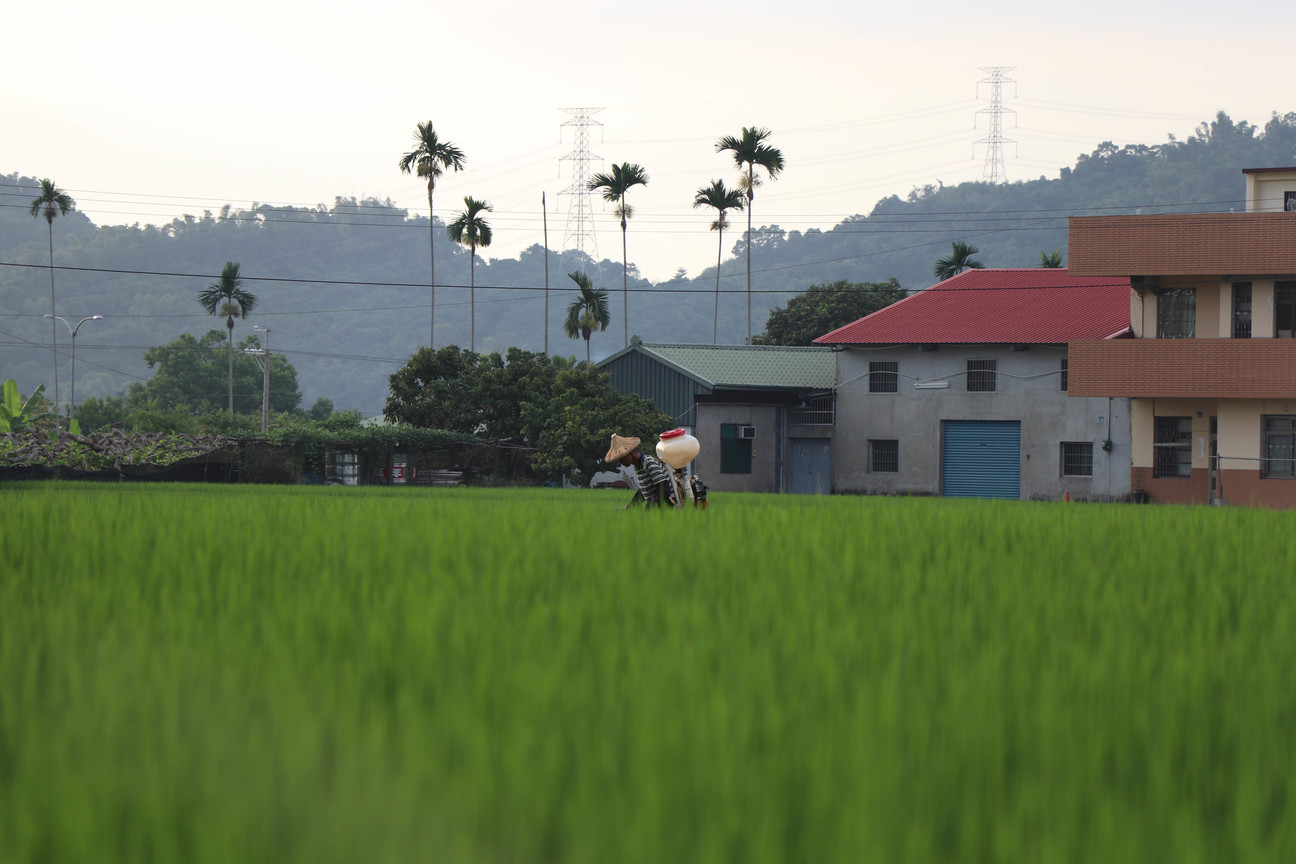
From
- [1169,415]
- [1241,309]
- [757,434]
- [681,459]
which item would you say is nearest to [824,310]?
[757,434]

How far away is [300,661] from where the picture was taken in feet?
11.4

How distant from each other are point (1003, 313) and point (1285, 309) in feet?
40.7

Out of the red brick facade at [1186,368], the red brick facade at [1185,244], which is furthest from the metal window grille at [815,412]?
the red brick facade at [1185,244]

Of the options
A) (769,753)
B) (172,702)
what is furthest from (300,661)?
(769,753)

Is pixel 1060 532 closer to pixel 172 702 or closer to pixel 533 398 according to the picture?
pixel 172 702

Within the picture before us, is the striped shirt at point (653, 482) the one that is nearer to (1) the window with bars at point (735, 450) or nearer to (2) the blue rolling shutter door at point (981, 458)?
(2) the blue rolling shutter door at point (981, 458)

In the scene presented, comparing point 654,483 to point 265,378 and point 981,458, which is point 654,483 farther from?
point 265,378

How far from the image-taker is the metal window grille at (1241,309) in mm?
32156

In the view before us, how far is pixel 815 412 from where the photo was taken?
44562 millimetres

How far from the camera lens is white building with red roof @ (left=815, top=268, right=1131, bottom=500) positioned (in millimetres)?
40344

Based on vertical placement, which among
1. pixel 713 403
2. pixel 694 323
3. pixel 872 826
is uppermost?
pixel 694 323

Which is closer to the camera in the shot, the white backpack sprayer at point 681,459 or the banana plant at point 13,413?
the white backpack sprayer at point 681,459

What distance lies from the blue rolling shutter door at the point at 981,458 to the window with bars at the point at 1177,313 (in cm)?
861

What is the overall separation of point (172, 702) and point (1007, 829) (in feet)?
6.65
